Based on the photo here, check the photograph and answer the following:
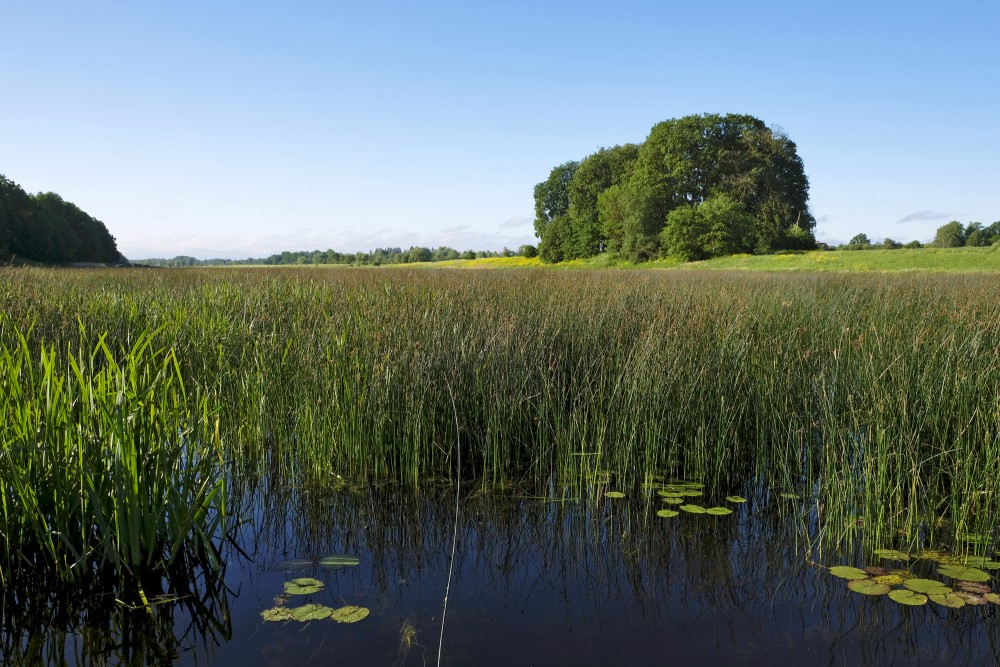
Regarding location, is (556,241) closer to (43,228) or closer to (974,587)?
(43,228)

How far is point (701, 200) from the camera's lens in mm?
39344

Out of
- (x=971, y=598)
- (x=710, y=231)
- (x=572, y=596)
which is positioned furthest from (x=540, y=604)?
(x=710, y=231)

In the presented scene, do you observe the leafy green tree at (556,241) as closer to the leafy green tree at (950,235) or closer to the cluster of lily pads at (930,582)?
the leafy green tree at (950,235)

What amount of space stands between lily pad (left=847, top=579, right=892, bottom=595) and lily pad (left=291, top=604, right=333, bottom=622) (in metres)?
1.80

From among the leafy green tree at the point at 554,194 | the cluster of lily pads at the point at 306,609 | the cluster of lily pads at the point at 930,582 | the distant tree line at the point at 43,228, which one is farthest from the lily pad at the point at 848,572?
the leafy green tree at the point at 554,194

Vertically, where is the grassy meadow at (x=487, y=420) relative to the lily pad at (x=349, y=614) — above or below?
above

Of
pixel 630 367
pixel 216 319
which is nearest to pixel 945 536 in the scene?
pixel 630 367

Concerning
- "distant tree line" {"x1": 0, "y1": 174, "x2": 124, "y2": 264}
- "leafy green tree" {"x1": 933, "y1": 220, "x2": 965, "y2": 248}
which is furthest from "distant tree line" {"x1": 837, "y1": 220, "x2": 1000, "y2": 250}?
"distant tree line" {"x1": 0, "y1": 174, "x2": 124, "y2": 264}

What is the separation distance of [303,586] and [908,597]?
207 cm

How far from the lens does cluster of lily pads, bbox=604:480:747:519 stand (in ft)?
9.70

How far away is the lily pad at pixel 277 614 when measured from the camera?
2145 mm

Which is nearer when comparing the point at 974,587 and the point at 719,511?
the point at 974,587

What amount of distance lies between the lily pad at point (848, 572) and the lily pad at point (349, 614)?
167 cm

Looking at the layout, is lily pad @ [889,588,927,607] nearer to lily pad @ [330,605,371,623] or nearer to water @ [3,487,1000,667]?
water @ [3,487,1000,667]
